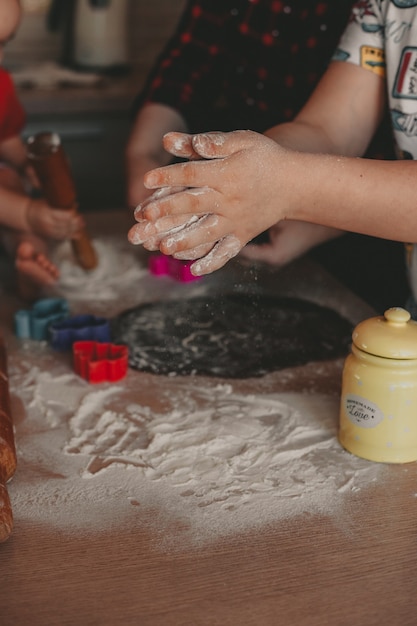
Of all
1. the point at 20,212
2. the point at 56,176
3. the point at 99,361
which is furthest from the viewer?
the point at 20,212

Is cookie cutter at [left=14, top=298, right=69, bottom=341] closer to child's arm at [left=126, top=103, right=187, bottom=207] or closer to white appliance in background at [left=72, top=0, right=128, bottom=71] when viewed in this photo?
child's arm at [left=126, top=103, right=187, bottom=207]

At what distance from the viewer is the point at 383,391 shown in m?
0.86

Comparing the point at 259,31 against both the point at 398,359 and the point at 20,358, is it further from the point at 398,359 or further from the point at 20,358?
the point at 398,359

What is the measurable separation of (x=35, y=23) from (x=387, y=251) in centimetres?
201

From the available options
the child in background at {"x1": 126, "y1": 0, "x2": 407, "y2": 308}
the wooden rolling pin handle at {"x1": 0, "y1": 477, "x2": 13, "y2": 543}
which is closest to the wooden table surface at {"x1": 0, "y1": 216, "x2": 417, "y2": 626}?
the wooden rolling pin handle at {"x1": 0, "y1": 477, "x2": 13, "y2": 543}

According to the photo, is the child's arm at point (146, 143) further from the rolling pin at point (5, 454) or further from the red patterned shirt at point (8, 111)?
the rolling pin at point (5, 454)

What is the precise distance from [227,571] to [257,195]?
0.38 meters

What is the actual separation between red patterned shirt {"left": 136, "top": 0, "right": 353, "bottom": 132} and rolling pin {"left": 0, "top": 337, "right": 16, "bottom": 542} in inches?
37.1

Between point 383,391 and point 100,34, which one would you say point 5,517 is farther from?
point 100,34

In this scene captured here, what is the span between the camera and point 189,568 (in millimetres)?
733

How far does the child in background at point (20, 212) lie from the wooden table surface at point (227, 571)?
0.60 metres

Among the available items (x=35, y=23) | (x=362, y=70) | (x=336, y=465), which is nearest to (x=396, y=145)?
(x=362, y=70)

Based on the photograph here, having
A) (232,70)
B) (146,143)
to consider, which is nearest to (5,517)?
(146,143)

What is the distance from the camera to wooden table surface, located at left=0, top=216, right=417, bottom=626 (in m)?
0.68
